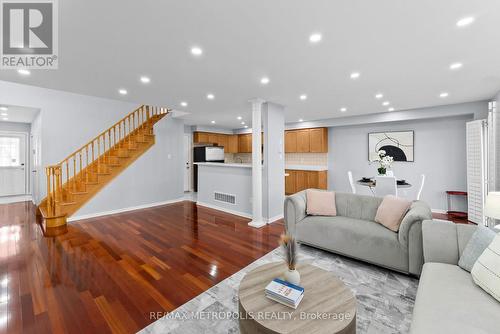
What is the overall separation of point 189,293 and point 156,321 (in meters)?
0.41

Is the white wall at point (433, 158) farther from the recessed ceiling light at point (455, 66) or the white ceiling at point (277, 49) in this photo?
the recessed ceiling light at point (455, 66)

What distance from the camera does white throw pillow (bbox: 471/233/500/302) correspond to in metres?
1.37

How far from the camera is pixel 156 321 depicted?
1781 millimetres

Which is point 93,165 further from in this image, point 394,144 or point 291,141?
point 394,144

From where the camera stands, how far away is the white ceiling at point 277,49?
181cm

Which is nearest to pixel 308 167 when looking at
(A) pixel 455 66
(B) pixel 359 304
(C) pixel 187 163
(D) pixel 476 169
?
(D) pixel 476 169

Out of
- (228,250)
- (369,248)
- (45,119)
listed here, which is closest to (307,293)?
(369,248)

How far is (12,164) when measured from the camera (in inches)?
274

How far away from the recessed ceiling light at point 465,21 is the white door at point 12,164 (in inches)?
407

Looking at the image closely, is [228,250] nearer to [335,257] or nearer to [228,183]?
[335,257]

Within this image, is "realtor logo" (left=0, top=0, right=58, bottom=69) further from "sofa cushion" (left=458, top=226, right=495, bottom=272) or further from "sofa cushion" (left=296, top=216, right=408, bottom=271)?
"sofa cushion" (left=458, top=226, right=495, bottom=272)

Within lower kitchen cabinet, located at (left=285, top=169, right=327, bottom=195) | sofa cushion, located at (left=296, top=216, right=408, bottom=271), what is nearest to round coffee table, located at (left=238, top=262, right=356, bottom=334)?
sofa cushion, located at (left=296, top=216, right=408, bottom=271)

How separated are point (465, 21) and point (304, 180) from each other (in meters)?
5.44

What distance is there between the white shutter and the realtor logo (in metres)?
6.48
